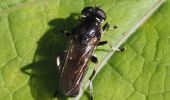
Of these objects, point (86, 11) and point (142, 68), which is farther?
point (86, 11)

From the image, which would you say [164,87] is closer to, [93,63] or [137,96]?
[137,96]

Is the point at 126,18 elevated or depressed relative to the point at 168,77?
elevated

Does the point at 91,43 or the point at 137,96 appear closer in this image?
the point at 137,96

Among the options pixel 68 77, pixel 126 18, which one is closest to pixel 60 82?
pixel 68 77

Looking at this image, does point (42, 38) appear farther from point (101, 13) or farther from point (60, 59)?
point (101, 13)

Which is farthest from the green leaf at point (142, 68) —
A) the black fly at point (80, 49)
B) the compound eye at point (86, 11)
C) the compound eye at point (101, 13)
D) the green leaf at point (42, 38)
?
the compound eye at point (86, 11)

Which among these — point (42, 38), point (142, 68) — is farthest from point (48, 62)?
point (142, 68)
